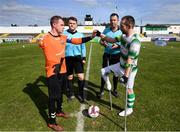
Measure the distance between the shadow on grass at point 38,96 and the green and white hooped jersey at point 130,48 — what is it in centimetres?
258

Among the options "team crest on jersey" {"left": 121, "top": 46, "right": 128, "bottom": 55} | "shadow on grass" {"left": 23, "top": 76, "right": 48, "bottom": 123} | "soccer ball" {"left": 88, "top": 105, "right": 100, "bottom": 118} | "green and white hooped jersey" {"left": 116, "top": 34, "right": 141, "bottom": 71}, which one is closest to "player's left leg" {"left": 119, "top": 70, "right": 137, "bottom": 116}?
"green and white hooped jersey" {"left": 116, "top": 34, "right": 141, "bottom": 71}

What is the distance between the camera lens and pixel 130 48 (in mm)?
5238

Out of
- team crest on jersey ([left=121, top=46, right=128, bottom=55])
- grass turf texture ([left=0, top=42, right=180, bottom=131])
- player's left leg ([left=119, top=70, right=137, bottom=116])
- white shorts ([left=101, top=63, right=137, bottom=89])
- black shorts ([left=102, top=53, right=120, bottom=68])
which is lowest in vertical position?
grass turf texture ([left=0, top=42, right=180, bottom=131])

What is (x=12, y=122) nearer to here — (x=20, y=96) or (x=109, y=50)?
(x=20, y=96)

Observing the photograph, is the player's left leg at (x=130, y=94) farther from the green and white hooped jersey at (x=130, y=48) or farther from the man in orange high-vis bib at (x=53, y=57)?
the man in orange high-vis bib at (x=53, y=57)

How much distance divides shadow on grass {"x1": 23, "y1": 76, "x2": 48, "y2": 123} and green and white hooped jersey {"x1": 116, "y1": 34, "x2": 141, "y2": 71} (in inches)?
101

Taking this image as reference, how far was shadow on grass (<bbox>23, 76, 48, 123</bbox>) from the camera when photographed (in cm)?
662

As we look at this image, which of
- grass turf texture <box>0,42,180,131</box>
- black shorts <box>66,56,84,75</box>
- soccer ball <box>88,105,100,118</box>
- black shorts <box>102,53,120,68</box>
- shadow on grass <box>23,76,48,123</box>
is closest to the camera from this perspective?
grass turf texture <box>0,42,180,131</box>

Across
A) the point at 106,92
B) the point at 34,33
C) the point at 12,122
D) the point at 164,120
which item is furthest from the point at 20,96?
the point at 34,33

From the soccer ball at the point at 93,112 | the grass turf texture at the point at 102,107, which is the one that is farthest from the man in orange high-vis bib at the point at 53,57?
the soccer ball at the point at 93,112

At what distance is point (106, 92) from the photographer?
8359mm

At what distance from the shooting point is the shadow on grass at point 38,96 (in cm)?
662

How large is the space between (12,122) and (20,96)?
241 centimetres

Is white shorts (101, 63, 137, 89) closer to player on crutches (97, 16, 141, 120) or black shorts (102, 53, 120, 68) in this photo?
player on crutches (97, 16, 141, 120)
